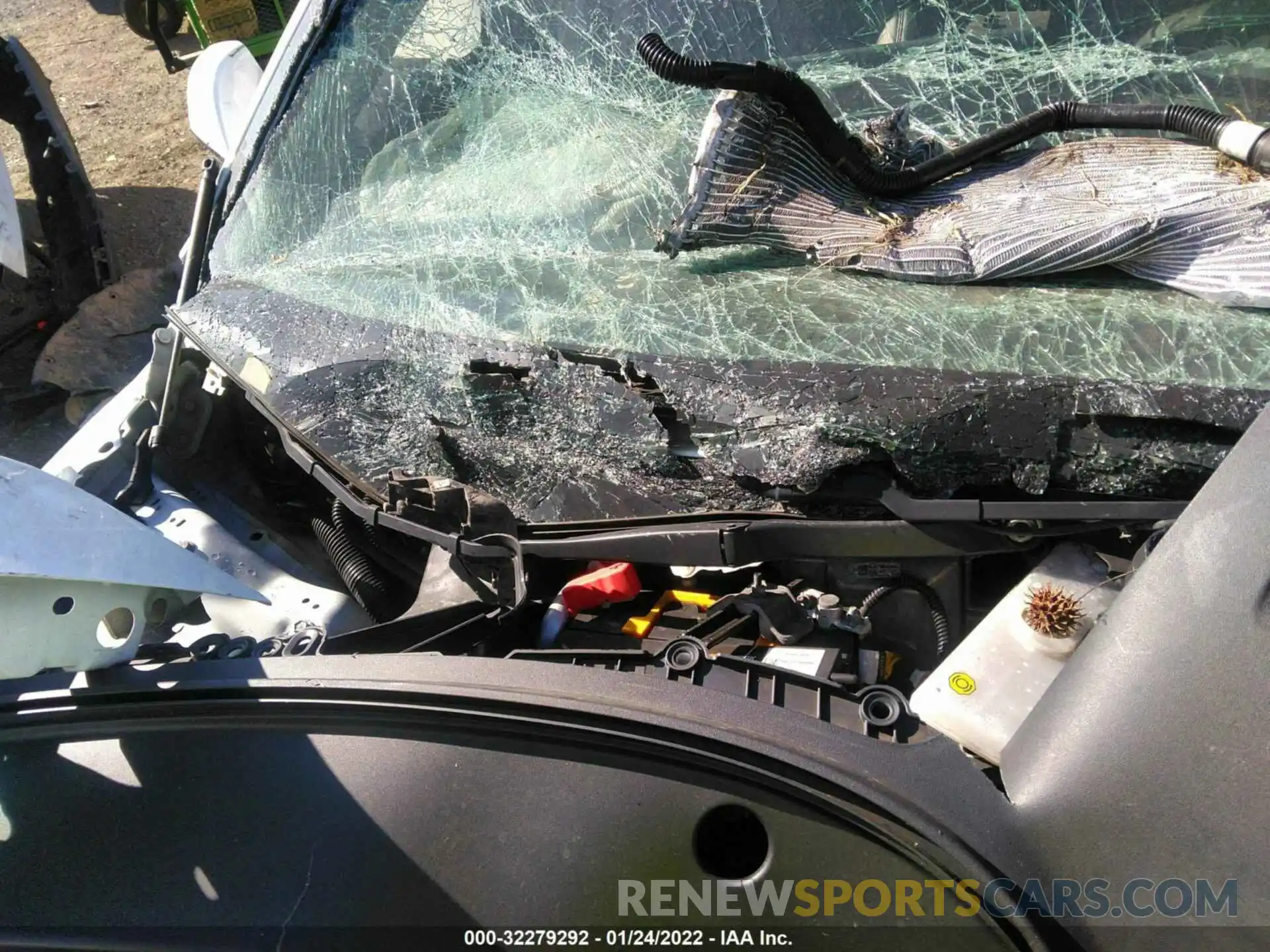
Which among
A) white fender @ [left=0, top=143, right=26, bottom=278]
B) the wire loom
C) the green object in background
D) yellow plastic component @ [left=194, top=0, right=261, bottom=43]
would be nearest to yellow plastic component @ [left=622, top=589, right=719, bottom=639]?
the wire loom

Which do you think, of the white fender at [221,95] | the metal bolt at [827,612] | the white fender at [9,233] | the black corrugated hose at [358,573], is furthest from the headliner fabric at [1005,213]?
the white fender at [9,233]

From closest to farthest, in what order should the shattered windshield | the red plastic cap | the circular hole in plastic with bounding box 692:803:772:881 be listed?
the circular hole in plastic with bounding box 692:803:772:881 < the shattered windshield < the red plastic cap

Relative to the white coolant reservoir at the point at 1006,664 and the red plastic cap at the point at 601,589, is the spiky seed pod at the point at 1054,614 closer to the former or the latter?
the white coolant reservoir at the point at 1006,664

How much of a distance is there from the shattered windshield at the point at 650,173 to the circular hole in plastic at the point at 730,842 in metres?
0.72

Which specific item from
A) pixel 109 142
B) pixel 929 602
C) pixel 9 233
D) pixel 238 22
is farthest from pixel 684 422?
pixel 109 142

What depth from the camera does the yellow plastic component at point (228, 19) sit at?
6.78 m

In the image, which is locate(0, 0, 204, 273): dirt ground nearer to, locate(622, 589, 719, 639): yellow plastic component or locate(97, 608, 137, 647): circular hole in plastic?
locate(97, 608, 137, 647): circular hole in plastic

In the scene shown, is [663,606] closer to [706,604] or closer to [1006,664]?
[706,604]

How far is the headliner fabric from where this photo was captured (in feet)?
4.93

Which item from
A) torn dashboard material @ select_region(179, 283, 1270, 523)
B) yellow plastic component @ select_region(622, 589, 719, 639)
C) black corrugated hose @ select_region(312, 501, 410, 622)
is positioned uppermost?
torn dashboard material @ select_region(179, 283, 1270, 523)

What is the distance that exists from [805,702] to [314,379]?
1.16 metres

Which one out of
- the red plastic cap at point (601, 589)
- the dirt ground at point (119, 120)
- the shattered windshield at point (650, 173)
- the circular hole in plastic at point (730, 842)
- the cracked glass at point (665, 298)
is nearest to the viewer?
the circular hole in plastic at point (730, 842)

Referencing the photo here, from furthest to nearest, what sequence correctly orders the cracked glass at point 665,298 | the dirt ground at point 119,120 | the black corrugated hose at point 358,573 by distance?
the dirt ground at point 119,120 → the black corrugated hose at point 358,573 → the cracked glass at point 665,298

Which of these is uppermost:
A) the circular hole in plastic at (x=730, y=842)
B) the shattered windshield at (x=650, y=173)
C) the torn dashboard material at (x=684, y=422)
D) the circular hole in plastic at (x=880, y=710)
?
the shattered windshield at (x=650, y=173)
